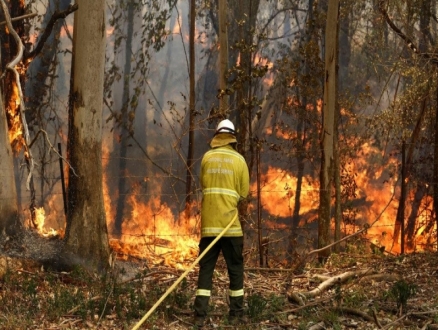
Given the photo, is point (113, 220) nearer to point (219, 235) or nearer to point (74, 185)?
point (74, 185)

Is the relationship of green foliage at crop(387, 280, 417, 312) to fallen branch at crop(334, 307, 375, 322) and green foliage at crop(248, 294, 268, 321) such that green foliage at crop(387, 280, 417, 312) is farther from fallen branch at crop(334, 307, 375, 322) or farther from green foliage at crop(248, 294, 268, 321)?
green foliage at crop(248, 294, 268, 321)

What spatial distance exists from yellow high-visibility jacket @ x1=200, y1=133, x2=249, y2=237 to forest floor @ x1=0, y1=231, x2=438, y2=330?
35.5 inches

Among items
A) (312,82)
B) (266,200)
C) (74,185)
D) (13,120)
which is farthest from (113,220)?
(74,185)

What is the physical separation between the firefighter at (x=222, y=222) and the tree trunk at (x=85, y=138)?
265 cm

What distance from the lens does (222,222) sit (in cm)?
715

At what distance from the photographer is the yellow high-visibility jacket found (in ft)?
23.5

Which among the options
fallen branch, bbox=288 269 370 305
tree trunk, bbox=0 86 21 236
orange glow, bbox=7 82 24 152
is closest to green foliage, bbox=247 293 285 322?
fallen branch, bbox=288 269 370 305

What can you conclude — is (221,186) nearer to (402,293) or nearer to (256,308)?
(256,308)

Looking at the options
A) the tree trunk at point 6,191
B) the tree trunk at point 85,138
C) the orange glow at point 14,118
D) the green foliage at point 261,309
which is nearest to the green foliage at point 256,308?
the green foliage at point 261,309

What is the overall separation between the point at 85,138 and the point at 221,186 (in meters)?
2.95

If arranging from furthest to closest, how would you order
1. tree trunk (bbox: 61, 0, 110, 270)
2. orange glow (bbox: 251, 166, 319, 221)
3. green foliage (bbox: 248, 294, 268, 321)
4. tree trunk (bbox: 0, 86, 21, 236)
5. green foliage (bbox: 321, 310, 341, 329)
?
orange glow (bbox: 251, 166, 319, 221) < tree trunk (bbox: 61, 0, 110, 270) < tree trunk (bbox: 0, 86, 21, 236) < green foliage (bbox: 248, 294, 268, 321) < green foliage (bbox: 321, 310, 341, 329)

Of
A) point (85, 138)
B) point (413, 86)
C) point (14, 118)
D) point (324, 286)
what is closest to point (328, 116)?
point (413, 86)

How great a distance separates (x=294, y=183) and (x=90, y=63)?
17.9 meters

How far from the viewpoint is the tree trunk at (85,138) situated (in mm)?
9406
